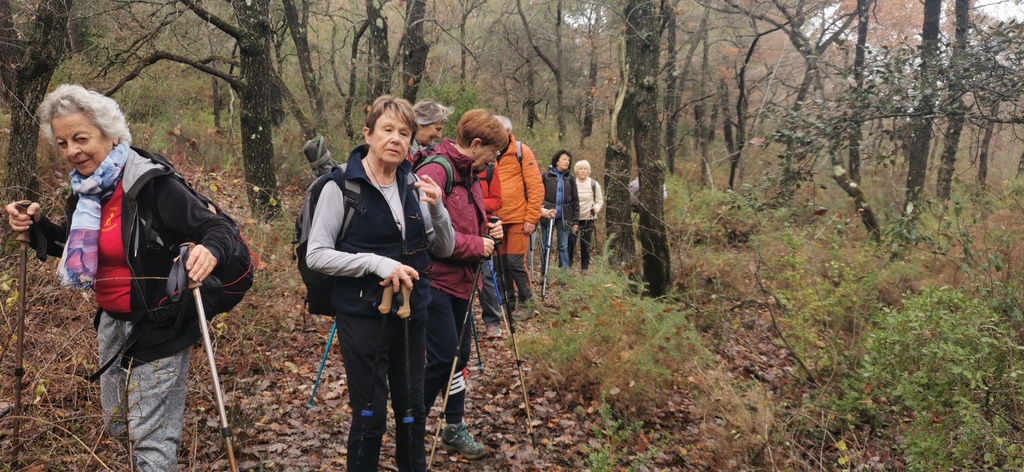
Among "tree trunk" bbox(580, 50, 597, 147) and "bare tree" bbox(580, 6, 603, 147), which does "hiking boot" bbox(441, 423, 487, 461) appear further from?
"tree trunk" bbox(580, 50, 597, 147)

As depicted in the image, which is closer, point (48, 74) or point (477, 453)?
point (477, 453)

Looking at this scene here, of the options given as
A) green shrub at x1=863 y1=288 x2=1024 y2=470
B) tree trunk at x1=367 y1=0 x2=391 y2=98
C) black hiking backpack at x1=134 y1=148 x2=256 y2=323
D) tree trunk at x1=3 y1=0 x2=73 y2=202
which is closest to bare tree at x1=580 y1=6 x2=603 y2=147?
tree trunk at x1=367 y1=0 x2=391 y2=98

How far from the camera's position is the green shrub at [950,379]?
14.6 feet

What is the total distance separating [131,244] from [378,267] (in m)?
1.00

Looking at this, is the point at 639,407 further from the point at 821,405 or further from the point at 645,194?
the point at 645,194

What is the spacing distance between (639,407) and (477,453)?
5.61 feet

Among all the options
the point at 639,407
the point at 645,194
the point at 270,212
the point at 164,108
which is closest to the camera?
the point at 639,407

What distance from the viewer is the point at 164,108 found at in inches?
565

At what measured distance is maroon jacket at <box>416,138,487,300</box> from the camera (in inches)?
156

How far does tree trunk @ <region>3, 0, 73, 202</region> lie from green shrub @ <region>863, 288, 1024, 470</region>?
25.4ft

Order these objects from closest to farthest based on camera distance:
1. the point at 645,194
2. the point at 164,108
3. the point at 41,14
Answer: the point at 41,14
the point at 645,194
the point at 164,108

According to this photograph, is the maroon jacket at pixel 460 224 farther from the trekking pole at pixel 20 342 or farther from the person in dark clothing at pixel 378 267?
the trekking pole at pixel 20 342

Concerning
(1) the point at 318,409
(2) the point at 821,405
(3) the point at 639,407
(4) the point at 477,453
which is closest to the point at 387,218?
(4) the point at 477,453

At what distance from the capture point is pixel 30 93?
6215mm
